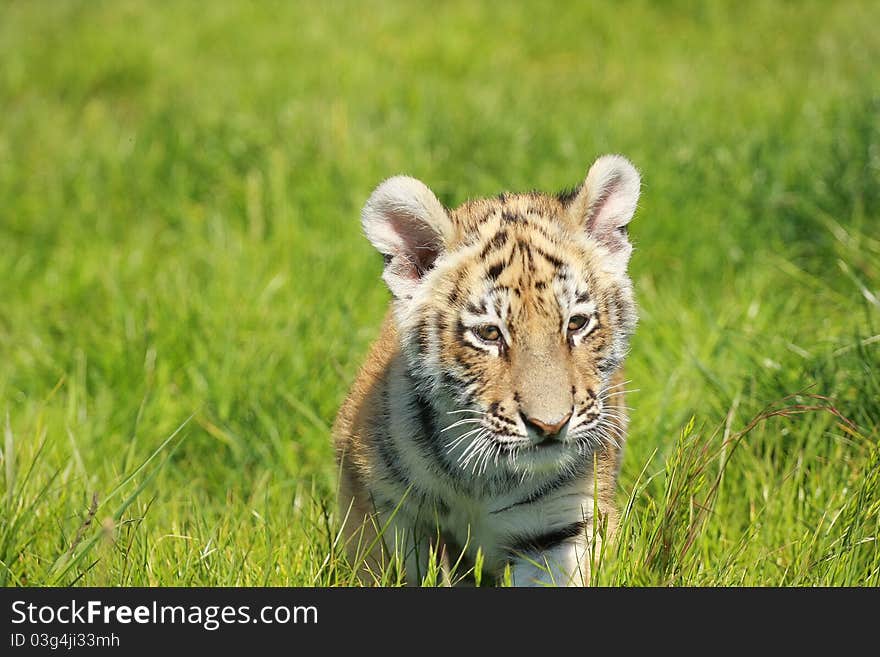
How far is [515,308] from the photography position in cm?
296

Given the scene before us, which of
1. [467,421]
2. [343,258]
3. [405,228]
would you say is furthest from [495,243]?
[343,258]

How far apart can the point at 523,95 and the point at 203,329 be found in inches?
154

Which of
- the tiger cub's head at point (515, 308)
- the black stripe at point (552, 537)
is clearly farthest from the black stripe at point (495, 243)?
the black stripe at point (552, 537)

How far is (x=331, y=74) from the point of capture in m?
8.09

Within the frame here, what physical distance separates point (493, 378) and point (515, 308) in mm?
209

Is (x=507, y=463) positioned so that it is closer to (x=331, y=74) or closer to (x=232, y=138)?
(x=232, y=138)

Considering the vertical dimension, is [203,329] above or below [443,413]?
above

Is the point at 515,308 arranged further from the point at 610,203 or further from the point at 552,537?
the point at 552,537

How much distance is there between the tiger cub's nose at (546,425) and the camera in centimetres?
284

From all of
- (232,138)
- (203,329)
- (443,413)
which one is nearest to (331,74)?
(232,138)

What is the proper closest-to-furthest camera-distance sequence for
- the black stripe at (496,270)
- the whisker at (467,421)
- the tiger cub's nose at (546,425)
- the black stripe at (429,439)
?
1. the tiger cub's nose at (546,425)
2. the whisker at (467,421)
3. the black stripe at (496,270)
4. the black stripe at (429,439)

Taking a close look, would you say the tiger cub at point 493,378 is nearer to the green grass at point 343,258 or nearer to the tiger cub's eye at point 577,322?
the tiger cub's eye at point 577,322

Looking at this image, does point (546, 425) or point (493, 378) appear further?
point (493, 378)

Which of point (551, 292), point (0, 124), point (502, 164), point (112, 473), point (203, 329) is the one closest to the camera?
point (551, 292)
